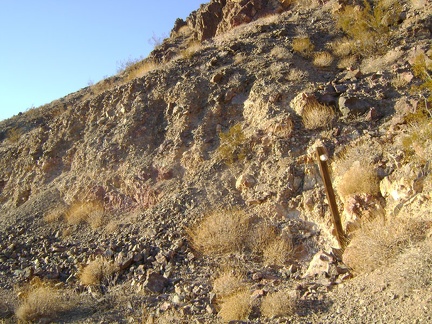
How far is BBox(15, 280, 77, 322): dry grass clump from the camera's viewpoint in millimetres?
7043

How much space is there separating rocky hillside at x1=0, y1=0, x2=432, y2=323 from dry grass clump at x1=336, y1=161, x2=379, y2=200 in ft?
0.08

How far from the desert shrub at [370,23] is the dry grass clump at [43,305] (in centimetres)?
930

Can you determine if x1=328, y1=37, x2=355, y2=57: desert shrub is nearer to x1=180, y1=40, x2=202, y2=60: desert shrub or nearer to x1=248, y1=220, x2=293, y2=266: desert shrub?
x1=180, y1=40, x2=202, y2=60: desert shrub

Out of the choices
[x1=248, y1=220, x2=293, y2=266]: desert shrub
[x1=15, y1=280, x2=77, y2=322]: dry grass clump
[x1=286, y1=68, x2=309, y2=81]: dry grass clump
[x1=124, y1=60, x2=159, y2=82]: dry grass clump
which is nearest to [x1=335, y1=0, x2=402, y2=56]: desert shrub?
[x1=286, y1=68, x2=309, y2=81]: dry grass clump

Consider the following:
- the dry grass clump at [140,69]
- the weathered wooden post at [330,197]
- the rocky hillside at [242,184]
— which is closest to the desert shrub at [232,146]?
the rocky hillside at [242,184]

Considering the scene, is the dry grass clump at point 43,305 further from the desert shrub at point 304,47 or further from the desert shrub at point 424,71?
the desert shrub at point 304,47

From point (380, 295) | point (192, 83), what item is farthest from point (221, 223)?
point (192, 83)

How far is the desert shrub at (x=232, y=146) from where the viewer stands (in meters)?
10.0

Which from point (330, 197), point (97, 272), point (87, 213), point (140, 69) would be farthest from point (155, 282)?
point (140, 69)

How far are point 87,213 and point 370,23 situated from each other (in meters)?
9.12

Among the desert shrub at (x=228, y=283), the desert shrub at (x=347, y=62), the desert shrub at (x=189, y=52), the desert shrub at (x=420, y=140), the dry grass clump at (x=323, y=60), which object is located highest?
the desert shrub at (x=189, y=52)

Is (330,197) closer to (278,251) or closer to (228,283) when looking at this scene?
(278,251)

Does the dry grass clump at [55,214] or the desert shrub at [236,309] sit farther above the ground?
the dry grass clump at [55,214]

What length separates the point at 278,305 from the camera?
19.5 feet
